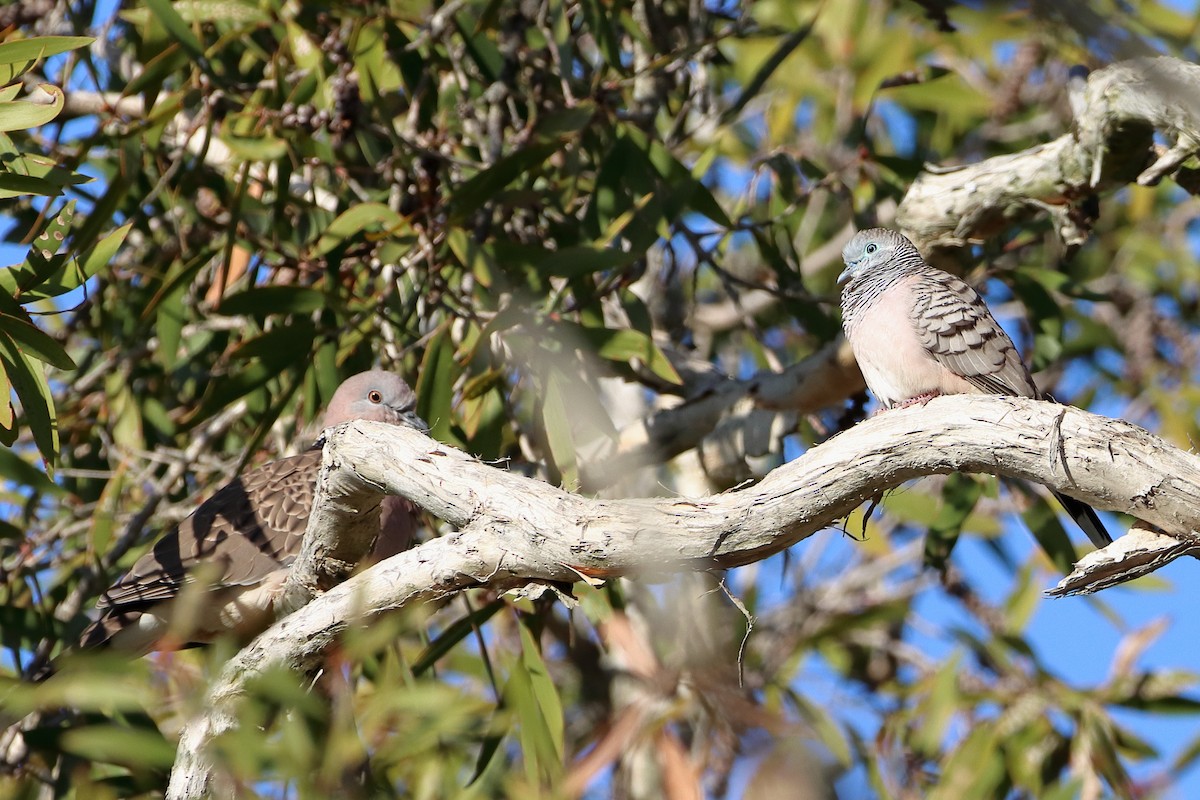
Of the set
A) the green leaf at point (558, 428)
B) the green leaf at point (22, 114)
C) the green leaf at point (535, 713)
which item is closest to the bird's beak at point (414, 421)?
the green leaf at point (558, 428)

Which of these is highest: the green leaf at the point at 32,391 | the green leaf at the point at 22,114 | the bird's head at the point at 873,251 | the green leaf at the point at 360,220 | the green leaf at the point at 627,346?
the green leaf at the point at 22,114

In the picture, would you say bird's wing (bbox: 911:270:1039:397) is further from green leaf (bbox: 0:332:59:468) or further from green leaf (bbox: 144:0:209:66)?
green leaf (bbox: 0:332:59:468)

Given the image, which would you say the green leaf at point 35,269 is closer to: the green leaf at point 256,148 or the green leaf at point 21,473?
the green leaf at point 21,473

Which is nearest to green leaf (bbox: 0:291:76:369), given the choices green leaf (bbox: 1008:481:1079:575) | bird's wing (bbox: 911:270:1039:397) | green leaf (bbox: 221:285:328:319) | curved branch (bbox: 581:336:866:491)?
green leaf (bbox: 221:285:328:319)

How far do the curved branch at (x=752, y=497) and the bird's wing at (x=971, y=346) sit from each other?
1204 millimetres

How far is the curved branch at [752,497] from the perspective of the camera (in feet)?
8.13

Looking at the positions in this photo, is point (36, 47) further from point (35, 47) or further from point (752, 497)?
point (752, 497)

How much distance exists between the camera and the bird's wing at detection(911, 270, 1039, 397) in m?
3.76

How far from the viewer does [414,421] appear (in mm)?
3963

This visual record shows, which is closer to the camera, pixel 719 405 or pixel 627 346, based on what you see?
pixel 627 346

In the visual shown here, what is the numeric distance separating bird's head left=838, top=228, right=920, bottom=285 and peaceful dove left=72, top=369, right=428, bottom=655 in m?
1.61

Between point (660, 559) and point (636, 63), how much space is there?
3.54 m

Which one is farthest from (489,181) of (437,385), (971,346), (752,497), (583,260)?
(752,497)

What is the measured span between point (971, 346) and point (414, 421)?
1.77 meters
